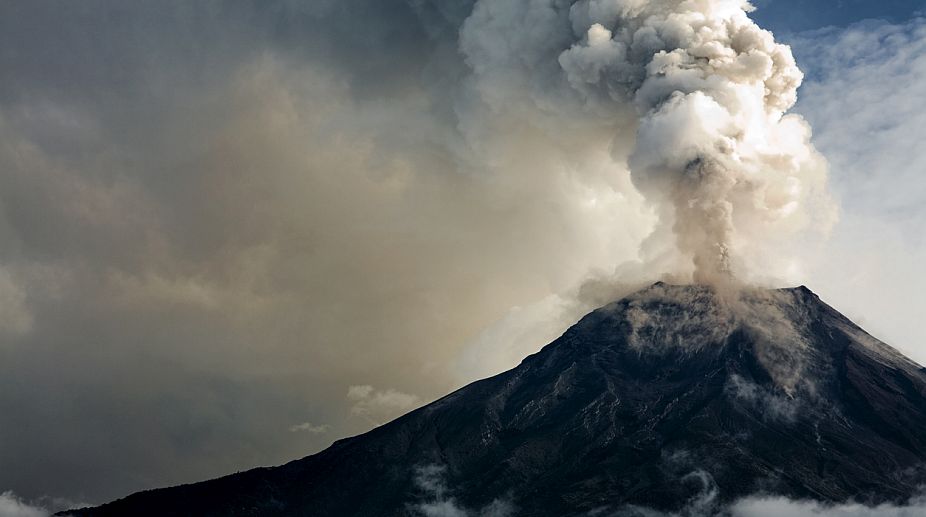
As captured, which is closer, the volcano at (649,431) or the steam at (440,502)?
the volcano at (649,431)

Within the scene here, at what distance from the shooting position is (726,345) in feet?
401

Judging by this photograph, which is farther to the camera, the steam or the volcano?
the steam

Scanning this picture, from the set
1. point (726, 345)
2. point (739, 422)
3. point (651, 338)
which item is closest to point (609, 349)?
point (651, 338)

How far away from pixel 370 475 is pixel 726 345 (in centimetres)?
5653

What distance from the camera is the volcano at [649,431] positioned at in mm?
100188

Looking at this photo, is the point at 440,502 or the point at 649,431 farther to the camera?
the point at 649,431

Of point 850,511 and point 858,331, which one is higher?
point 858,331

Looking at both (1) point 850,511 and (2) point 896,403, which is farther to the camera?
(2) point 896,403

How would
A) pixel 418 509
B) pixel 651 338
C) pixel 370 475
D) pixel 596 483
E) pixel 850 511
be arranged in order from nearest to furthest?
pixel 850 511
pixel 596 483
pixel 418 509
pixel 370 475
pixel 651 338

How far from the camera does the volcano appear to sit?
10019cm

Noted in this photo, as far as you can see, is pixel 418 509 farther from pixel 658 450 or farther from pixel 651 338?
pixel 651 338

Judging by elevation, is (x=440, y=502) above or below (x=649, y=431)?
below

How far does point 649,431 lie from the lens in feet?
367

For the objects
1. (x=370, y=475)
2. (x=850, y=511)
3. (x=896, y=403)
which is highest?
(x=370, y=475)
